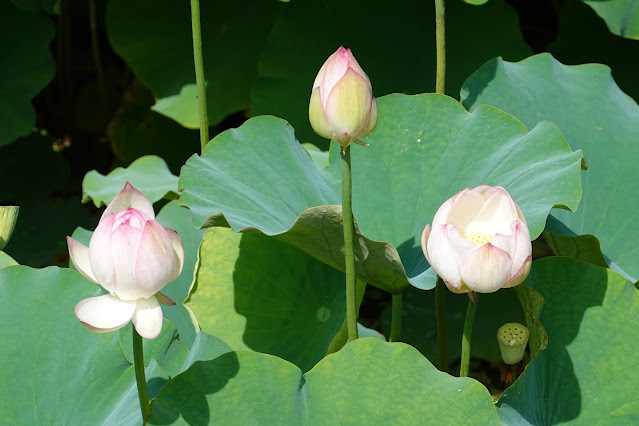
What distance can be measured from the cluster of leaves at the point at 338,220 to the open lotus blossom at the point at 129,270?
14 cm

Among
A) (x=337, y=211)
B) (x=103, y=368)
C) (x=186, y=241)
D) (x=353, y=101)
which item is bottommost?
(x=186, y=241)

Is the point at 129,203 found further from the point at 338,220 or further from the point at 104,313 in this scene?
the point at 338,220

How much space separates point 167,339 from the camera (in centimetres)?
115

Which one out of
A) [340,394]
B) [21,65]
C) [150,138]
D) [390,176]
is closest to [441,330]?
[390,176]

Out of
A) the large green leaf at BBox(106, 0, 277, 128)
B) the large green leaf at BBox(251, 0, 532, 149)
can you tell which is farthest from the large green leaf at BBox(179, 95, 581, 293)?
the large green leaf at BBox(106, 0, 277, 128)

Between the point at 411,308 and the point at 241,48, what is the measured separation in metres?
0.90

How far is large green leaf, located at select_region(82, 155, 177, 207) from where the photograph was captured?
1604mm

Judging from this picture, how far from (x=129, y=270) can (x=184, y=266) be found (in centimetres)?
72

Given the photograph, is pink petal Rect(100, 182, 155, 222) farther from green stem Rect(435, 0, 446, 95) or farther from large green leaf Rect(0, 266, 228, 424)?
green stem Rect(435, 0, 446, 95)

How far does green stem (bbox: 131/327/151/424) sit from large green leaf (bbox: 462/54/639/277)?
77 cm

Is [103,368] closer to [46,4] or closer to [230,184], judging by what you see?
[230,184]

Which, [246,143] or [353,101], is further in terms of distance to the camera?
[246,143]

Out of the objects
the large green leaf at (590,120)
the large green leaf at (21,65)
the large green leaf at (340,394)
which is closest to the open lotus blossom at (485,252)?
the large green leaf at (340,394)

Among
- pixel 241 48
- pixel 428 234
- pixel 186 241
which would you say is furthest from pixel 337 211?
pixel 241 48
